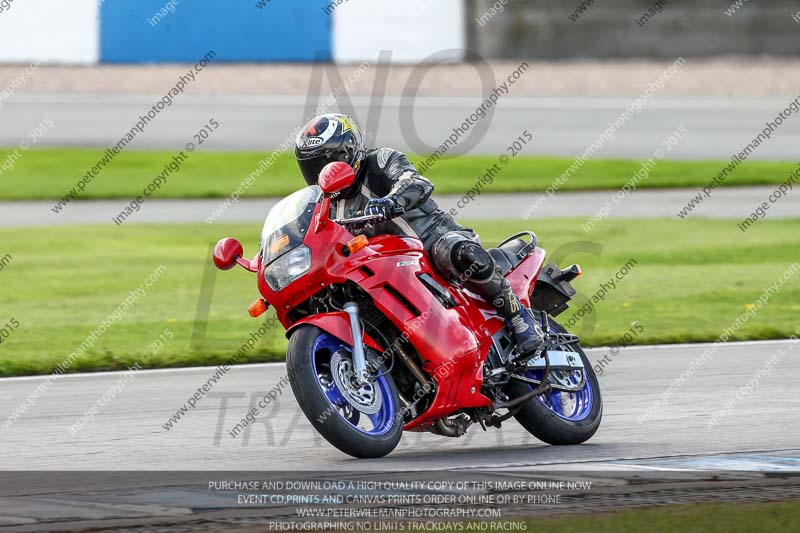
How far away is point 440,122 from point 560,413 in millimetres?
18361

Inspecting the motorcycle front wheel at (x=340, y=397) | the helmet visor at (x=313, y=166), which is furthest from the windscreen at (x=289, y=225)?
the motorcycle front wheel at (x=340, y=397)

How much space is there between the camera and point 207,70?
3102cm

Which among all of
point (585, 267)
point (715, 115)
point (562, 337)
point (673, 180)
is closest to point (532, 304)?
point (562, 337)

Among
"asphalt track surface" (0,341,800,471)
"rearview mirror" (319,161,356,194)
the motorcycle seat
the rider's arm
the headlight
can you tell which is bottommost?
"asphalt track surface" (0,341,800,471)

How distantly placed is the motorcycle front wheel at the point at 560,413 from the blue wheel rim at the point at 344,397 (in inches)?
34.2

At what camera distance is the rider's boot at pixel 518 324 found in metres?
7.43

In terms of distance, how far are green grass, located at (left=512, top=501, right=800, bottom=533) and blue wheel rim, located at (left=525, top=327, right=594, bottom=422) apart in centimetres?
193

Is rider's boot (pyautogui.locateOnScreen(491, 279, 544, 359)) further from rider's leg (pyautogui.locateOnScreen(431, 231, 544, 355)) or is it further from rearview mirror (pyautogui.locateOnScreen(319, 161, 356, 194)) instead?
rearview mirror (pyautogui.locateOnScreen(319, 161, 356, 194))

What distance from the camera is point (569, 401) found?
25.2ft

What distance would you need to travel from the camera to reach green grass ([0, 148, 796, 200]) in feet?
69.0

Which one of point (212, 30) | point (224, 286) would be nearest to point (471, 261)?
point (224, 286)

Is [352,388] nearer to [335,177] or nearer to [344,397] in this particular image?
[344,397]

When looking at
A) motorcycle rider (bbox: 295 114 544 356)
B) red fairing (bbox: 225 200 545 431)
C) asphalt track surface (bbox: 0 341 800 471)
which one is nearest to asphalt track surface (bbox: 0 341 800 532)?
asphalt track surface (bbox: 0 341 800 471)

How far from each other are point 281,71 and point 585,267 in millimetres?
16080
